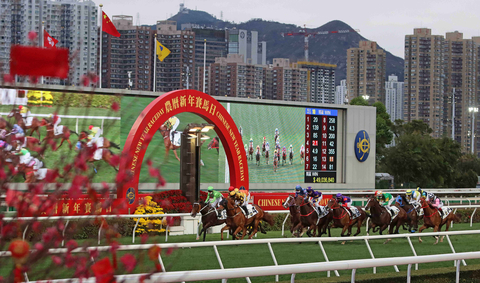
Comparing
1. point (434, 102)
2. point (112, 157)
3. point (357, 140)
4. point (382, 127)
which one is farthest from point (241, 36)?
point (112, 157)

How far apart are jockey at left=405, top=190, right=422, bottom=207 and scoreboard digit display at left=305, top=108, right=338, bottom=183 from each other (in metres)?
7.51

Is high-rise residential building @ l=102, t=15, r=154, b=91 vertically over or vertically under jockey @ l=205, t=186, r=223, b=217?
over

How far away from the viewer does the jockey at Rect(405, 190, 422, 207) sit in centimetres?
1188

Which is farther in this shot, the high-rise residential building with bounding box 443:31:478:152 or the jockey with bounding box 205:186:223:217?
the high-rise residential building with bounding box 443:31:478:152

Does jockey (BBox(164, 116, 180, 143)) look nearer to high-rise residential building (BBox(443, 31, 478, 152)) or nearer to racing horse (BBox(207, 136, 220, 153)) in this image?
racing horse (BBox(207, 136, 220, 153))

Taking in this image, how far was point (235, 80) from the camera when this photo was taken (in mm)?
76688

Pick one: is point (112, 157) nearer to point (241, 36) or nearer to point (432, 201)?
A: point (432, 201)

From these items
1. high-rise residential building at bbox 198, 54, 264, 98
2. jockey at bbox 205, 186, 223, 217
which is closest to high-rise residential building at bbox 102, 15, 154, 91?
high-rise residential building at bbox 198, 54, 264, 98

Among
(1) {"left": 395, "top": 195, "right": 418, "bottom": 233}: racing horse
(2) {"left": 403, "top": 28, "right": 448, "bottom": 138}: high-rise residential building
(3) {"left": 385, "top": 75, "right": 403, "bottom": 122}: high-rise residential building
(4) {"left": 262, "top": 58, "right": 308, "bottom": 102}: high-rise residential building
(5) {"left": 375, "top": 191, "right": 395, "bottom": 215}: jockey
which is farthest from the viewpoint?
(3) {"left": 385, "top": 75, "right": 403, "bottom": 122}: high-rise residential building

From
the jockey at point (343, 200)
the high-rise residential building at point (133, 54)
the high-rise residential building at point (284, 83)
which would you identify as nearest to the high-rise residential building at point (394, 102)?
the high-rise residential building at point (284, 83)

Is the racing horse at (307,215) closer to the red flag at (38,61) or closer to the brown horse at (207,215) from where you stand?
the brown horse at (207,215)

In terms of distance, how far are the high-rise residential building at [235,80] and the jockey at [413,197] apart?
205 feet

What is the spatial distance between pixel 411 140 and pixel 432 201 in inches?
911

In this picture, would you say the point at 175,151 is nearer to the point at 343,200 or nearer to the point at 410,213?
the point at 343,200
